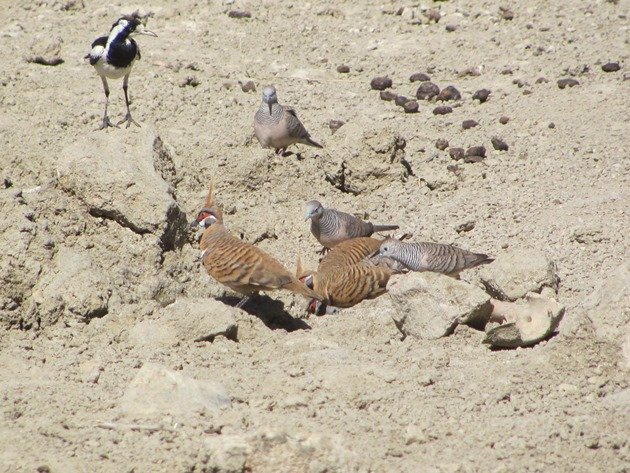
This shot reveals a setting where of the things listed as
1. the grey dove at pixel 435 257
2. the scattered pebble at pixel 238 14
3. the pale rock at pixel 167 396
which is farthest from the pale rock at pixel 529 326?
the scattered pebble at pixel 238 14

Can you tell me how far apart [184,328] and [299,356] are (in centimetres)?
79

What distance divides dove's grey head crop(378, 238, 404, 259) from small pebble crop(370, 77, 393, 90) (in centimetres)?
328

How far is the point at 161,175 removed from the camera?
24.0 feet

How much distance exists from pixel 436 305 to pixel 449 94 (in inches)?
184

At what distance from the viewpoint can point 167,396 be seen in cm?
478

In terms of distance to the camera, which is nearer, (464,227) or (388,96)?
(464,227)

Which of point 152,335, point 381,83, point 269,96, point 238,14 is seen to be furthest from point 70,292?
point 238,14

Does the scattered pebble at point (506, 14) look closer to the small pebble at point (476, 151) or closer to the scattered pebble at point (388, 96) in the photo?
the scattered pebble at point (388, 96)

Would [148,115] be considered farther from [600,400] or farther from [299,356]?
[600,400]

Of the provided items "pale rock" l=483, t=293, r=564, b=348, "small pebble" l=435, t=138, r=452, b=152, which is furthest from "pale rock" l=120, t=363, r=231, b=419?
"small pebble" l=435, t=138, r=452, b=152

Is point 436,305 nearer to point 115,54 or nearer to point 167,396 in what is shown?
point 167,396

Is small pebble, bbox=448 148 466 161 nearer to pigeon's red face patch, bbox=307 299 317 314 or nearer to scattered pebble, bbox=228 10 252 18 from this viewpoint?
pigeon's red face patch, bbox=307 299 317 314

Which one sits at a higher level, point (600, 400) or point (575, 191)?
point (600, 400)

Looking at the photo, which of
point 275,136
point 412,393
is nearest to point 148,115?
point 275,136
